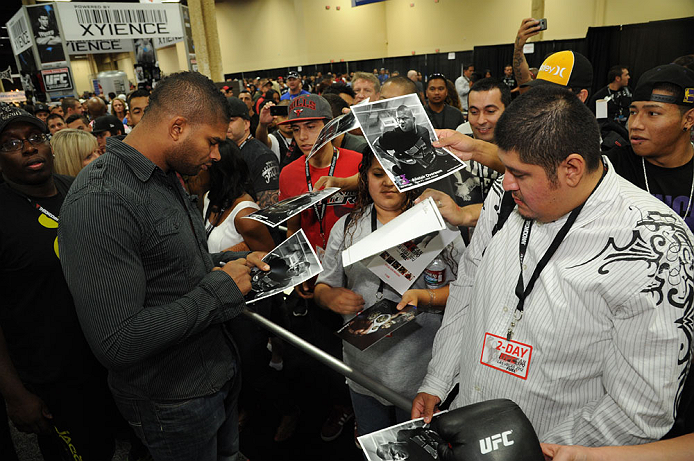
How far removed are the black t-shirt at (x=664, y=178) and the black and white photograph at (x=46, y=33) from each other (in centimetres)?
968

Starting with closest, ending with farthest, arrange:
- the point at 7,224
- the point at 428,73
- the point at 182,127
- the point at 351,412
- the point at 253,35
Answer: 1. the point at 182,127
2. the point at 7,224
3. the point at 351,412
4. the point at 428,73
5. the point at 253,35

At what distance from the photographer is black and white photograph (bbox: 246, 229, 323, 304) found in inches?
62.7

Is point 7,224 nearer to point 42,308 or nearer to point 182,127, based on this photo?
point 42,308

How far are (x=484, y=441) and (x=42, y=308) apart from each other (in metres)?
2.02

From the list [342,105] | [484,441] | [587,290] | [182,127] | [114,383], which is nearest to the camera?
[484,441]

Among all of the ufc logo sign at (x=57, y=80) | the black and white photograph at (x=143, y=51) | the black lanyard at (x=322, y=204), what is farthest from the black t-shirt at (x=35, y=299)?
the black and white photograph at (x=143, y=51)

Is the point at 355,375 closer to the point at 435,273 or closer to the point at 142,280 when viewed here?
the point at 435,273

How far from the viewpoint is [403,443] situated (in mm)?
1297

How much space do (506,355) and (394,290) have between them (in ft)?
2.34

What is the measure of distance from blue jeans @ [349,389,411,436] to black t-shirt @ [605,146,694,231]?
1.65m

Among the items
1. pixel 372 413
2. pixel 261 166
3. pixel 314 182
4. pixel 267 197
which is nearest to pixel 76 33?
pixel 261 166

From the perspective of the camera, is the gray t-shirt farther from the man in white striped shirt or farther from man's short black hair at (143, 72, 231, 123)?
man's short black hair at (143, 72, 231, 123)

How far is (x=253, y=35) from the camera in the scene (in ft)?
82.4

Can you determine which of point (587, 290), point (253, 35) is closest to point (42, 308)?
point (587, 290)
